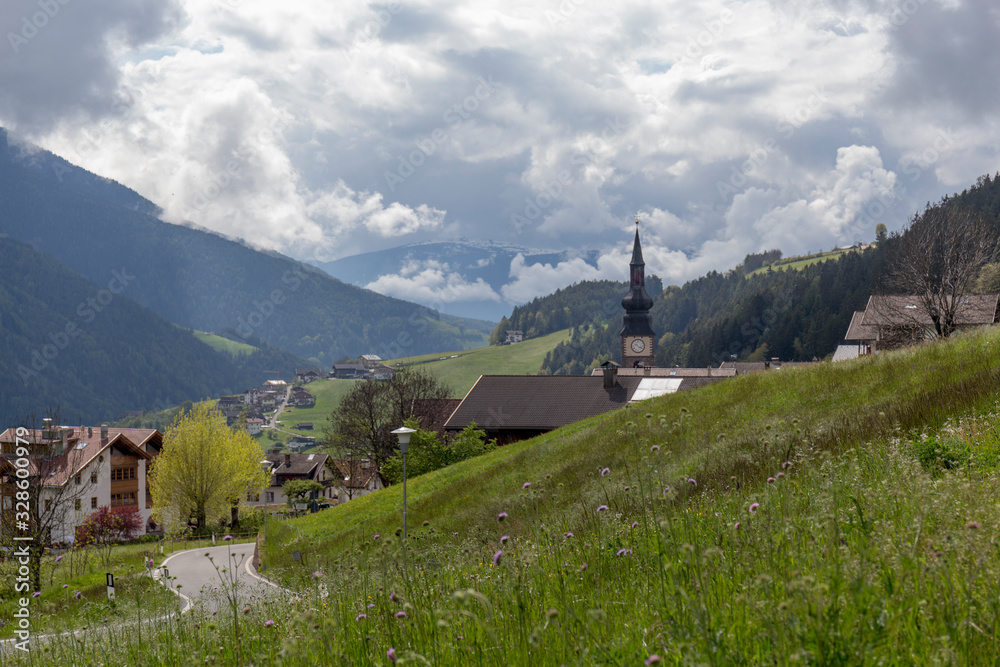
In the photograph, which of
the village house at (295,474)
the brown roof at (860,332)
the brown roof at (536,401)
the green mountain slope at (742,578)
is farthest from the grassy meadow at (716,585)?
the village house at (295,474)

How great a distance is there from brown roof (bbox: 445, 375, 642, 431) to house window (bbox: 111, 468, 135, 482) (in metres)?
46.7

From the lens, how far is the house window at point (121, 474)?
262ft

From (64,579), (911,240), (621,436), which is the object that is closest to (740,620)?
(621,436)

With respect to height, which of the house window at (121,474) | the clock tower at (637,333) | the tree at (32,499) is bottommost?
the house window at (121,474)

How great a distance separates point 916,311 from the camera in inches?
1934

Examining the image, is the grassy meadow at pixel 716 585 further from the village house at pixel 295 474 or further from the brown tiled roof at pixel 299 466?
the brown tiled roof at pixel 299 466

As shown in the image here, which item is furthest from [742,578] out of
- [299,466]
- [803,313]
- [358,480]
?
[803,313]

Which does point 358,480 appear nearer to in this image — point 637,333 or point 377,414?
point 377,414

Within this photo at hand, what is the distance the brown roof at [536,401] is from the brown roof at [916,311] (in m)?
21.1

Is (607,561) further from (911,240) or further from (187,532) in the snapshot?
(187,532)

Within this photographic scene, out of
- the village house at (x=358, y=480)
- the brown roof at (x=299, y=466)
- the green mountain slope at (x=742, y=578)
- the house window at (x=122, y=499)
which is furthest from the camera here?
the brown roof at (x=299, y=466)

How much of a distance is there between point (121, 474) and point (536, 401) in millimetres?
53128

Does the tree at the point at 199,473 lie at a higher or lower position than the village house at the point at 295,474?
higher

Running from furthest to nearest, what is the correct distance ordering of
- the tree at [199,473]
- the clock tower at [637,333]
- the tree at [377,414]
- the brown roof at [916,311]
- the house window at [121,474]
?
the clock tower at [637,333], the house window at [121,474], the tree at [199,473], the tree at [377,414], the brown roof at [916,311]
